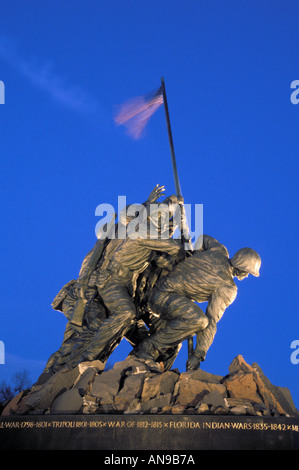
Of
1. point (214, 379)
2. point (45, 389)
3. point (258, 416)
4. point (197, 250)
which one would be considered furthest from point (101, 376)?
point (197, 250)

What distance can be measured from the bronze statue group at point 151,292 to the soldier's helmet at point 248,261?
0.01m

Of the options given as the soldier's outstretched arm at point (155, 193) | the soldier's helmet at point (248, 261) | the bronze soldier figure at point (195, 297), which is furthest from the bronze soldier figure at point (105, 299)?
the soldier's helmet at point (248, 261)

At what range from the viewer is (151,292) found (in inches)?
375

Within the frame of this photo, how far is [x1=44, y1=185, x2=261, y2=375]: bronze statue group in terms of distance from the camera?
29.4 feet

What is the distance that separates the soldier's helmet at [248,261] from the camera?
9.18 meters

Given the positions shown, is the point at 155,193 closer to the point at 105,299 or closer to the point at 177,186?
the point at 177,186

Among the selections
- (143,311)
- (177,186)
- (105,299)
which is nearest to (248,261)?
(143,311)

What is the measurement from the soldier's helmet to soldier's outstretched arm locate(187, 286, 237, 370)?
0.34 meters

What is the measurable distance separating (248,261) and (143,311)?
1.83 meters

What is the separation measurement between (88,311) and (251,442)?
3510mm

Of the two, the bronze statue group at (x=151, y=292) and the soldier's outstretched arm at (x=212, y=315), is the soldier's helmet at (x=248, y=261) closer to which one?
the bronze statue group at (x=151, y=292)

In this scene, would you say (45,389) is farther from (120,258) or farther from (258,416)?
(258,416)

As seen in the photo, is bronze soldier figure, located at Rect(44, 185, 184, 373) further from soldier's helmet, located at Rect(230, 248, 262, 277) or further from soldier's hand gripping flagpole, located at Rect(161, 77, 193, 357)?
soldier's helmet, located at Rect(230, 248, 262, 277)

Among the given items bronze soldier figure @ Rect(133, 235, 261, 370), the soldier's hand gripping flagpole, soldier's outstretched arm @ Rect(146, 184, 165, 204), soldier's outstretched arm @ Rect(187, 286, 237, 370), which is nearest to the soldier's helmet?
bronze soldier figure @ Rect(133, 235, 261, 370)
